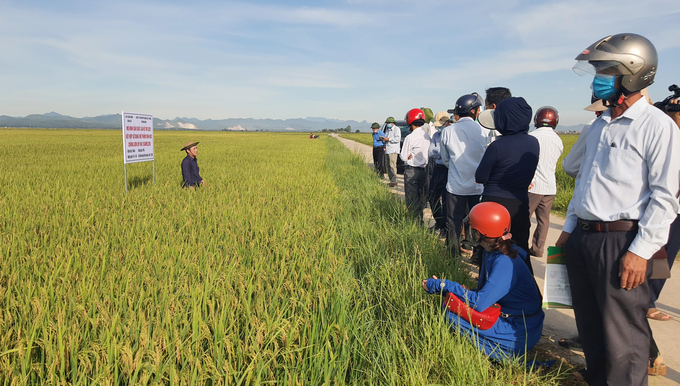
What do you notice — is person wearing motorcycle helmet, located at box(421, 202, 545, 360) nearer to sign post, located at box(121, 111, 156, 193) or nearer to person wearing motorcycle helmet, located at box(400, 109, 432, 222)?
person wearing motorcycle helmet, located at box(400, 109, 432, 222)

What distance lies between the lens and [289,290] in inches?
109

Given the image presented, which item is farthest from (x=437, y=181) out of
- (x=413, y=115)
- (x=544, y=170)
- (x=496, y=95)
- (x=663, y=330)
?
(x=663, y=330)

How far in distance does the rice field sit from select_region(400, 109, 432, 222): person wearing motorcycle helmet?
621 mm

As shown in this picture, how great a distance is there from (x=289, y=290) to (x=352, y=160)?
11.8 meters

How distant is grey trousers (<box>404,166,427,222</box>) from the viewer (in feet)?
18.6

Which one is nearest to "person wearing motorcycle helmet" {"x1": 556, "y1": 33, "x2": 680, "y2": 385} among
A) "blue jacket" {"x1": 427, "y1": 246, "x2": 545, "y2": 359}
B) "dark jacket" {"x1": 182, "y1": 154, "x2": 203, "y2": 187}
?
"blue jacket" {"x1": 427, "y1": 246, "x2": 545, "y2": 359}

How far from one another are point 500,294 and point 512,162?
1439 millimetres

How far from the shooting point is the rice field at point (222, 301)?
186 centimetres

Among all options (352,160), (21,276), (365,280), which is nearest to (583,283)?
(365,280)

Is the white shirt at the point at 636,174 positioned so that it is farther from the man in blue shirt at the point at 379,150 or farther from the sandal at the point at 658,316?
the man in blue shirt at the point at 379,150

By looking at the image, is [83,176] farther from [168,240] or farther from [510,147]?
[510,147]

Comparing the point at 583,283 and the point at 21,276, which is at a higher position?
the point at 583,283

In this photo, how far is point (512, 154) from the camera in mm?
3221

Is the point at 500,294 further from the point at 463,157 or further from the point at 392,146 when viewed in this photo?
the point at 392,146
